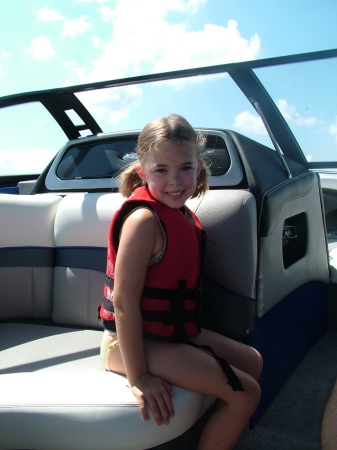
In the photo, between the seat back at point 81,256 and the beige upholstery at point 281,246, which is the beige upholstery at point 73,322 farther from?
the beige upholstery at point 281,246

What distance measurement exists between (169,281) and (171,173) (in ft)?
1.08

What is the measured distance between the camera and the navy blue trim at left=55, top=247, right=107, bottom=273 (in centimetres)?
186


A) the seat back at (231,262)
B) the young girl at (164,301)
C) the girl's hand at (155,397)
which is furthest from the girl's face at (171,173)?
the girl's hand at (155,397)

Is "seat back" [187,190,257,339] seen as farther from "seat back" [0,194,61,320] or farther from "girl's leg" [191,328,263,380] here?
"seat back" [0,194,61,320]

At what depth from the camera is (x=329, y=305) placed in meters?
2.58

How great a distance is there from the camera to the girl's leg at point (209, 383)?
125 cm

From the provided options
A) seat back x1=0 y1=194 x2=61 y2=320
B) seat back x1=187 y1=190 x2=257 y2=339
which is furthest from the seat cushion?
seat back x1=0 y1=194 x2=61 y2=320

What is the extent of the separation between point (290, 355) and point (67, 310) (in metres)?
1.05

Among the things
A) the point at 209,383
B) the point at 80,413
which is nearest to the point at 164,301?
the point at 209,383

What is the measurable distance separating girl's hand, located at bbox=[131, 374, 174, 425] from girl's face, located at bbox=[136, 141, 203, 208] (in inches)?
20.8

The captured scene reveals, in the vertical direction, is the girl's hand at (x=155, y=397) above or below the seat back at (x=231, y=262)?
below

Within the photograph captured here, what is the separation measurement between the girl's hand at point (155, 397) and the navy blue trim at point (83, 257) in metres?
0.71

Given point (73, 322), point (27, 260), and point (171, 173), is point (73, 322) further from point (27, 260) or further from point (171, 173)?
point (171, 173)

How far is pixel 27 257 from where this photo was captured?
1.98m
